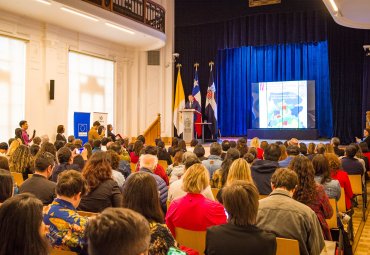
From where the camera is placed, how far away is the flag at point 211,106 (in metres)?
14.4

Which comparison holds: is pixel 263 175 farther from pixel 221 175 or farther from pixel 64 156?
pixel 64 156

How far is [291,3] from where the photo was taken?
12.9 metres

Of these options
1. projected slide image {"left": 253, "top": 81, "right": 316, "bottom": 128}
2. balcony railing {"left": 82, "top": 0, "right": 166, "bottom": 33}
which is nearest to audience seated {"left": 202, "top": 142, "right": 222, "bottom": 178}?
balcony railing {"left": 82, "top": 0, "right": 166, "bottom": 33}

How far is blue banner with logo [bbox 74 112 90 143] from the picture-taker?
11008 millimetres

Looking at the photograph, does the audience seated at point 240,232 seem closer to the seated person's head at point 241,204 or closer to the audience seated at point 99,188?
the seated person's head at point 241,204

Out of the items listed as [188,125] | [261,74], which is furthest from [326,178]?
[261,74]

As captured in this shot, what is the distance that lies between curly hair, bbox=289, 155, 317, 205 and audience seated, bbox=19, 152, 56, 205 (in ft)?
6.43

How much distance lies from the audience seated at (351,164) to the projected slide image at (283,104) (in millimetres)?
7758

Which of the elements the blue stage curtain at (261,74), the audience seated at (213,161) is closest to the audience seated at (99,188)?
the audience seated at (213,161)

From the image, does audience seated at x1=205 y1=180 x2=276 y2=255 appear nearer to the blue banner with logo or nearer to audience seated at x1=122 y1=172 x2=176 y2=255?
audience seated at x1=122 y1=172 x2=176 y2=255

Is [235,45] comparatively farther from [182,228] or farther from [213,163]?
[182,228]

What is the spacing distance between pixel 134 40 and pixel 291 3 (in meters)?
5.39

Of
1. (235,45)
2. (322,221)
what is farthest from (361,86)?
(322,221)

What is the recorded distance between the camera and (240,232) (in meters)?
1.99
